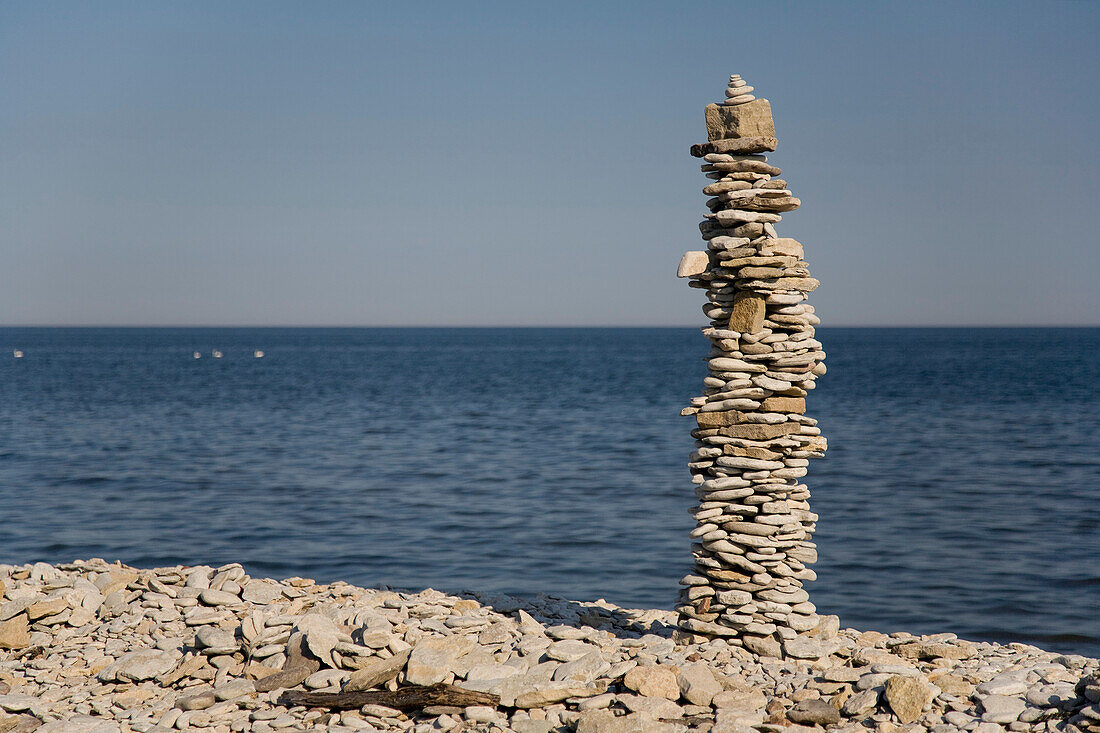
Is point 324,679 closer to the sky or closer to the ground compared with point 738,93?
closer to the ground

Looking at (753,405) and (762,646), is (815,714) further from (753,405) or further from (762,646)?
(753,405)

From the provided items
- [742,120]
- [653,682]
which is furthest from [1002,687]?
[742,120]

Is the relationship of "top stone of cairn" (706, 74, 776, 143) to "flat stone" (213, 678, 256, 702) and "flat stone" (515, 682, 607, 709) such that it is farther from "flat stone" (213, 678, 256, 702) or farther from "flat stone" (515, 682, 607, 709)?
"flat stone" (213, 678, 256, 702)

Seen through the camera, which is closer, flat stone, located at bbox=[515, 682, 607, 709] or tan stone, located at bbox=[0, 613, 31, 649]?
flat stone, located at bbox=[515, 682, 607, 709]

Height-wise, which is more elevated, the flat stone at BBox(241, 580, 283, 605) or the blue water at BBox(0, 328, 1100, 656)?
the flat stone at BBox(241, 580, 283, 605)

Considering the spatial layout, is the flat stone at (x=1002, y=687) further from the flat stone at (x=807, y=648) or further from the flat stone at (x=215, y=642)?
the flat stone at (x=215, y=642)

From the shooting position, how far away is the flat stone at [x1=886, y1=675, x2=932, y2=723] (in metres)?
6.89

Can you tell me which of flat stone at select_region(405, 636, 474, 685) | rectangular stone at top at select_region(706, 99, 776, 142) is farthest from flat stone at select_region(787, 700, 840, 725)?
rectangular stone at top at select_region(706, 99, 776, 142)

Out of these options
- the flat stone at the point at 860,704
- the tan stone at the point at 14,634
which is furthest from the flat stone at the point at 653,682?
the tan stone at the point at 14,634

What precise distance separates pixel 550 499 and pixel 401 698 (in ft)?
48.0

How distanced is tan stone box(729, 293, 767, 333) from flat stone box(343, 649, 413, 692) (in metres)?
4.32

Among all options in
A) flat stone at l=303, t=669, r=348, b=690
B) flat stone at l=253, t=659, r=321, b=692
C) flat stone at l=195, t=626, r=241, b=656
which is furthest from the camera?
flat stone at l=195, t=626, r=241, b=656

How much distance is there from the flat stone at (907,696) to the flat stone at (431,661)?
329 cm

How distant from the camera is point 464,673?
7633 mm
